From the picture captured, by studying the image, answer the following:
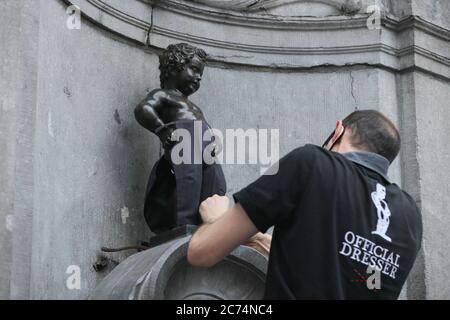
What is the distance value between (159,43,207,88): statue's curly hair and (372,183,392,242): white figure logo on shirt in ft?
7.54

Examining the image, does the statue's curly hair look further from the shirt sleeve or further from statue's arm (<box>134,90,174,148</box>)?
the shirt sleeve

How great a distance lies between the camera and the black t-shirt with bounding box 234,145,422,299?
9.48 ft

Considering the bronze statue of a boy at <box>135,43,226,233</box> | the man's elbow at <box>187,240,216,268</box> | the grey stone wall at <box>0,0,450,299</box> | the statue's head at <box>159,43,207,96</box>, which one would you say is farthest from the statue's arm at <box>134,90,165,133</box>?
the man's elbow at <box>187,240,216,268</box>

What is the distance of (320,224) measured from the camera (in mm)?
2912

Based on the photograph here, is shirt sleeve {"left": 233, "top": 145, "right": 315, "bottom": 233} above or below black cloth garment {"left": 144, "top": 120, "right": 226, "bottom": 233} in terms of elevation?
below

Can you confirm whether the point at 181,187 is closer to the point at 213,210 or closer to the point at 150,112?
the point at 150,112

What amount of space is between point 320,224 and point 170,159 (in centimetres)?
211

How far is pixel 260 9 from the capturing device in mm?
5980

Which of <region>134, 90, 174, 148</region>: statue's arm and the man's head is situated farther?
<region>134, 90, 174, 148</region>: statue's arm

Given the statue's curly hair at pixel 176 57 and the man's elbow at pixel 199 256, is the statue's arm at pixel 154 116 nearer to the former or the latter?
the statue's curly hair at pixel 176 57

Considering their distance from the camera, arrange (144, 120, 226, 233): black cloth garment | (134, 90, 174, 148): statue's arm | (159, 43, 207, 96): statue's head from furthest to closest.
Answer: (159, 43, 207, 96): statue's head
(134, 90, 174, 148): statue's arm
(144, 120, 226, 233): black cloth garment

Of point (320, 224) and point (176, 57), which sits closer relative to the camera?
point (320, 224)

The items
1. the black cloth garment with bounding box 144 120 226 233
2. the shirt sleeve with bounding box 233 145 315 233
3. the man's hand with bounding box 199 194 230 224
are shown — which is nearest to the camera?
the shirt sleeve with bounding box 233 145 315 233

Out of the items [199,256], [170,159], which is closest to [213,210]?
[199,256]
